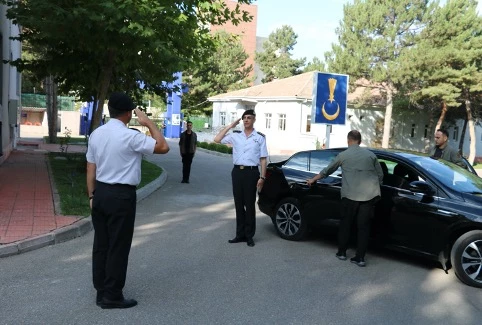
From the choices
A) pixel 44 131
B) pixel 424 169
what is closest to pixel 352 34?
pixel 44 131

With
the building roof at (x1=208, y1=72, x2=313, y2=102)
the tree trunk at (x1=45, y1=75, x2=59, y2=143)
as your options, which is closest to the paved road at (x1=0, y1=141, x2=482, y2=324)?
the tree trunk at (x1=45, y1=75, x2=59, y2=143)

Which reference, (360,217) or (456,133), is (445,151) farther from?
(456,133)

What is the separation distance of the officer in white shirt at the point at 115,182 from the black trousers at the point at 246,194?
258cm

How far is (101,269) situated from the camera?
4.34 metres

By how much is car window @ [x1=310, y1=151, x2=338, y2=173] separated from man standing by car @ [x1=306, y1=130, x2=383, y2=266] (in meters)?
0.92

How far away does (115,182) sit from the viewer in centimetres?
412

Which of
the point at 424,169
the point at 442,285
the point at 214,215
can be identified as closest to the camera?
the point at 442,285

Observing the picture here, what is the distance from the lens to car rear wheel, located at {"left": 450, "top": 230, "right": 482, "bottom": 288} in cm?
539

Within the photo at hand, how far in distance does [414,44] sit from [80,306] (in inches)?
1261

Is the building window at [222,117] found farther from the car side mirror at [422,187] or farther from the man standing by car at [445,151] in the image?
the car side mirror at [422,187]

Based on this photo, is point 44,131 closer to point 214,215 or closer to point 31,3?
point 31,3

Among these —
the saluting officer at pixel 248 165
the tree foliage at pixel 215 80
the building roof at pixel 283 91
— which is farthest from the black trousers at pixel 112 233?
the tree foliage at pixel 215 80

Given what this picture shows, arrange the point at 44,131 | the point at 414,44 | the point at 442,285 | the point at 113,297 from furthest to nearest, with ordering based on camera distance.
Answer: the point at 44,131 → the point at 414,44 → the point at 442,285 → the point at 113,297

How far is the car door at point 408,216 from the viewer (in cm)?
572
